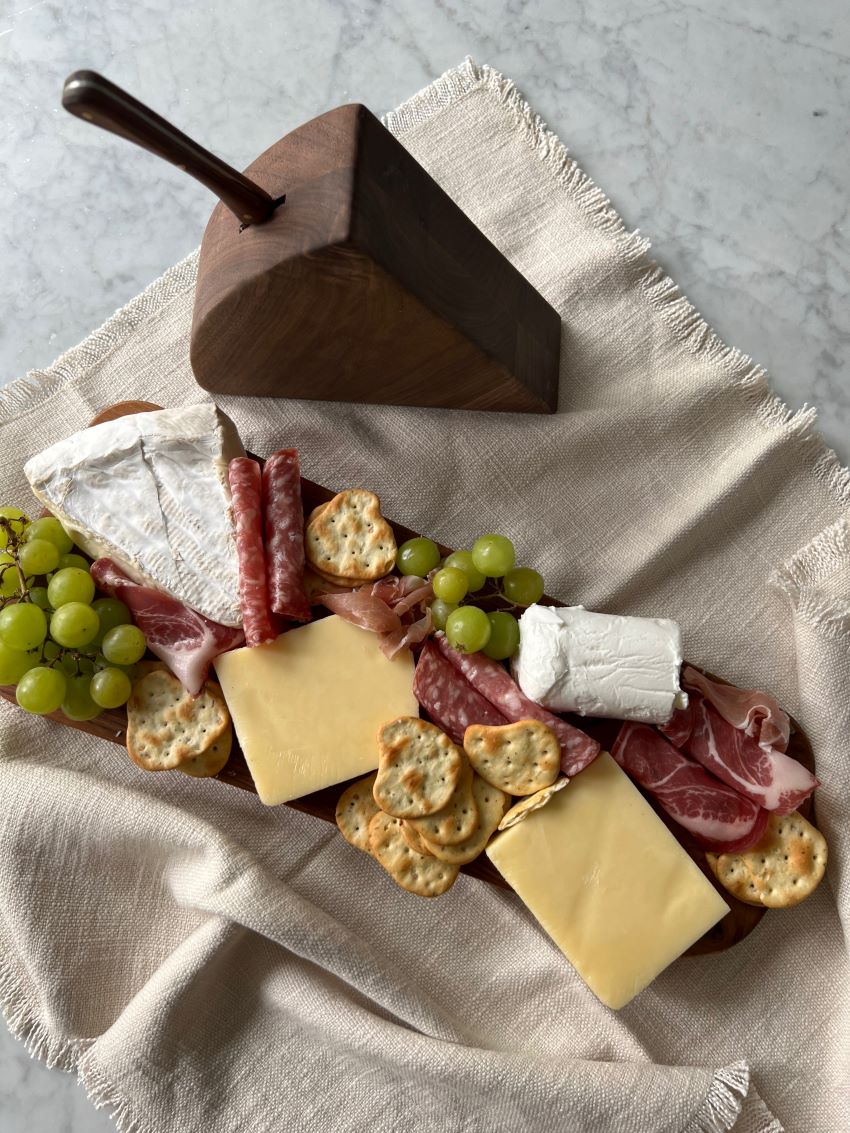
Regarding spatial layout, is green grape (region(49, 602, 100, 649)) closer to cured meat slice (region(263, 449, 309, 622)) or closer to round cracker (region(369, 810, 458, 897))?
cured meat slice (region(263, 449, 309, 622))

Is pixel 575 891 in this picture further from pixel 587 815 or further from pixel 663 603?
pixel 663 603

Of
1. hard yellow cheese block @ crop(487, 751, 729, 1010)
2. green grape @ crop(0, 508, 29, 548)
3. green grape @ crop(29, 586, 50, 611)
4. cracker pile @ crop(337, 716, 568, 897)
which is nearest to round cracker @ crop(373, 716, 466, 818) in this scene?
cracker pile @ crop(337, 716, 568, 897)

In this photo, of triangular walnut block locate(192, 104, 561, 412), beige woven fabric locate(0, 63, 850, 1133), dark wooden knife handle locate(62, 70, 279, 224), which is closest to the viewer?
dark wooden knife handle locate(62, 70, 279, 224)

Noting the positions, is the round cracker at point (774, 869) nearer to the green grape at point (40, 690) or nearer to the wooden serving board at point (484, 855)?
the wooden serving board at point (484, 855)

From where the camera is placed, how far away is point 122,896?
1.66 meters

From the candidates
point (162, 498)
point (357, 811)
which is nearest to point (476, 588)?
point (357, 811)

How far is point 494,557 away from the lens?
1.45 m

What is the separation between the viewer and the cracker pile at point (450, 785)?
1.40 metres

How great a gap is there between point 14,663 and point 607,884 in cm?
91

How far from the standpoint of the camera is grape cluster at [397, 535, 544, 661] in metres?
1.40

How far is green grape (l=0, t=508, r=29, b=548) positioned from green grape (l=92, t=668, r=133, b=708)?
10.1 inches

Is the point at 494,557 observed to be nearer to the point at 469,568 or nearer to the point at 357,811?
the point at 469,568

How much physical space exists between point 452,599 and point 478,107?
39.6 inches

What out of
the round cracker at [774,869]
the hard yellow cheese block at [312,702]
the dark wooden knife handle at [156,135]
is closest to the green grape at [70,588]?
the hard yellow cheese block at [312,702]
